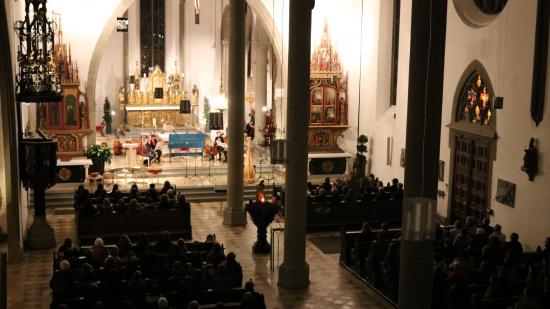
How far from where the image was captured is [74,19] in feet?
90.4

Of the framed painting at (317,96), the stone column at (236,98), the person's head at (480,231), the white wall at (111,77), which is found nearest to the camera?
the person's head at (480,231)

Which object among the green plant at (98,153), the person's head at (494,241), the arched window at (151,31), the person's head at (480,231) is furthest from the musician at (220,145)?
the person's head at (494,241)

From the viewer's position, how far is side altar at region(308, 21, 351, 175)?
91.9 ft

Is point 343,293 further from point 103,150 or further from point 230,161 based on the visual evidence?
point 103,150

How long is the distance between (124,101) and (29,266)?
65.2ft

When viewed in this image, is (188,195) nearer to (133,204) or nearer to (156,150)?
(156,150)

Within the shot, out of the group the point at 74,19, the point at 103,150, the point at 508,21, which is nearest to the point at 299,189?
the point at 508,21

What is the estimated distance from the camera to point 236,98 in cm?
2130

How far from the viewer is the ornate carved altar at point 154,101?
3634 centimetres

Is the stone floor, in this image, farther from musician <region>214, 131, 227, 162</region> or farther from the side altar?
musician <region>214, 131, 227, 162</region>

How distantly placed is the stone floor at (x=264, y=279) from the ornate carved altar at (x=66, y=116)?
6129 mm

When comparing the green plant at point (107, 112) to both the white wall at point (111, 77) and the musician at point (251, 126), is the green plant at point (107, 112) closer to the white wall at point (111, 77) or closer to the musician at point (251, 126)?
the white wall at point (111, 77)

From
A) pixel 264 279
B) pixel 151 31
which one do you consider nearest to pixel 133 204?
pixel 264 279

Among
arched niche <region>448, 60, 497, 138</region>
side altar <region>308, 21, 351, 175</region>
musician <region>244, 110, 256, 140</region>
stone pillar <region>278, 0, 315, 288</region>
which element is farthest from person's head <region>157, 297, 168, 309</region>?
musician <region>244, 110, 256, 140</region>
